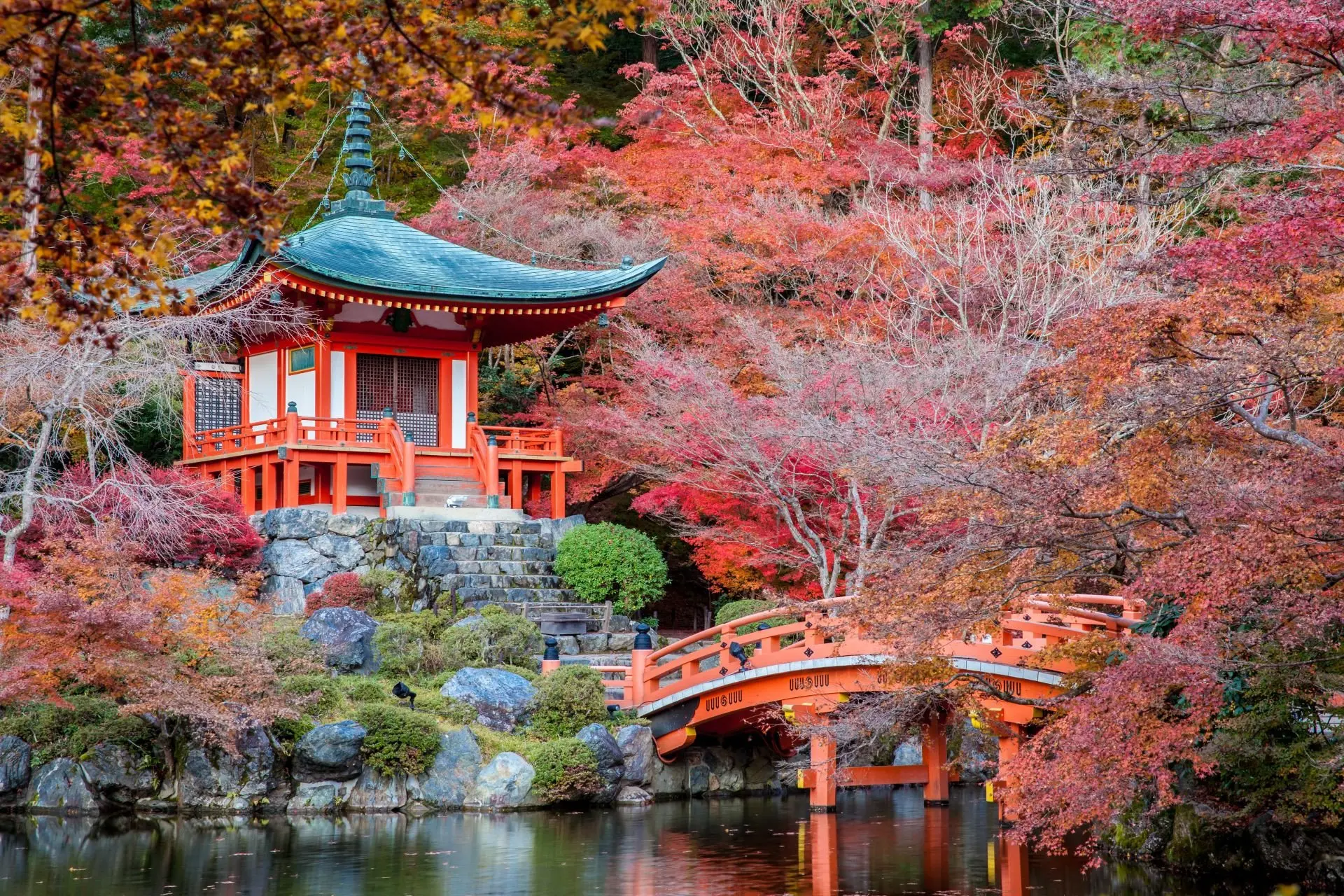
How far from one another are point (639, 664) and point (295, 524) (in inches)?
219

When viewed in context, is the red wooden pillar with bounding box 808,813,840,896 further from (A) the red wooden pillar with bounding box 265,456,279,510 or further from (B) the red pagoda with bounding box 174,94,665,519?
(A) the red wooden pillar with bounding box 265,456,279,510

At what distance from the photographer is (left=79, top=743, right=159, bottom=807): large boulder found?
13914 millimetres

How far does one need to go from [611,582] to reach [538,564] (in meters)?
1.10

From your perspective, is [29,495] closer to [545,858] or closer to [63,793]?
[63,793]

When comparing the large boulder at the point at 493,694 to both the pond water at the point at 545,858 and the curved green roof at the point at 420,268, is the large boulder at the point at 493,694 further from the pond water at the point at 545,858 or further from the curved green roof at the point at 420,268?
the curved green roof at the point at 420,268

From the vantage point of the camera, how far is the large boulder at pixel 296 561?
18391mm

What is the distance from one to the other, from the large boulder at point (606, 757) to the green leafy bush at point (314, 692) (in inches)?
98.8

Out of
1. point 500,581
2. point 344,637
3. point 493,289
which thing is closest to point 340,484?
point 500,581

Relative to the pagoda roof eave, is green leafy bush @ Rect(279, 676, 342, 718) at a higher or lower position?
lower

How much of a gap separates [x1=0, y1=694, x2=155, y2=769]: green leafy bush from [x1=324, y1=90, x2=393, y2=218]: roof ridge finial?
9.97 meters

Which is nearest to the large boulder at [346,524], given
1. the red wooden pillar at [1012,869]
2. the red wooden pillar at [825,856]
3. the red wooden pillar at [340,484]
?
the red wooden pillar at [340,484]

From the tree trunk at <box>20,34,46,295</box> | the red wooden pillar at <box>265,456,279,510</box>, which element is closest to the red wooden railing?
the red wooden pillar at <box>265,456,279,510</box>

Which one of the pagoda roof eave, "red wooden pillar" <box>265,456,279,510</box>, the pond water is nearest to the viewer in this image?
the pond water

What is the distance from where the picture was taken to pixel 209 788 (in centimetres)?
1390
